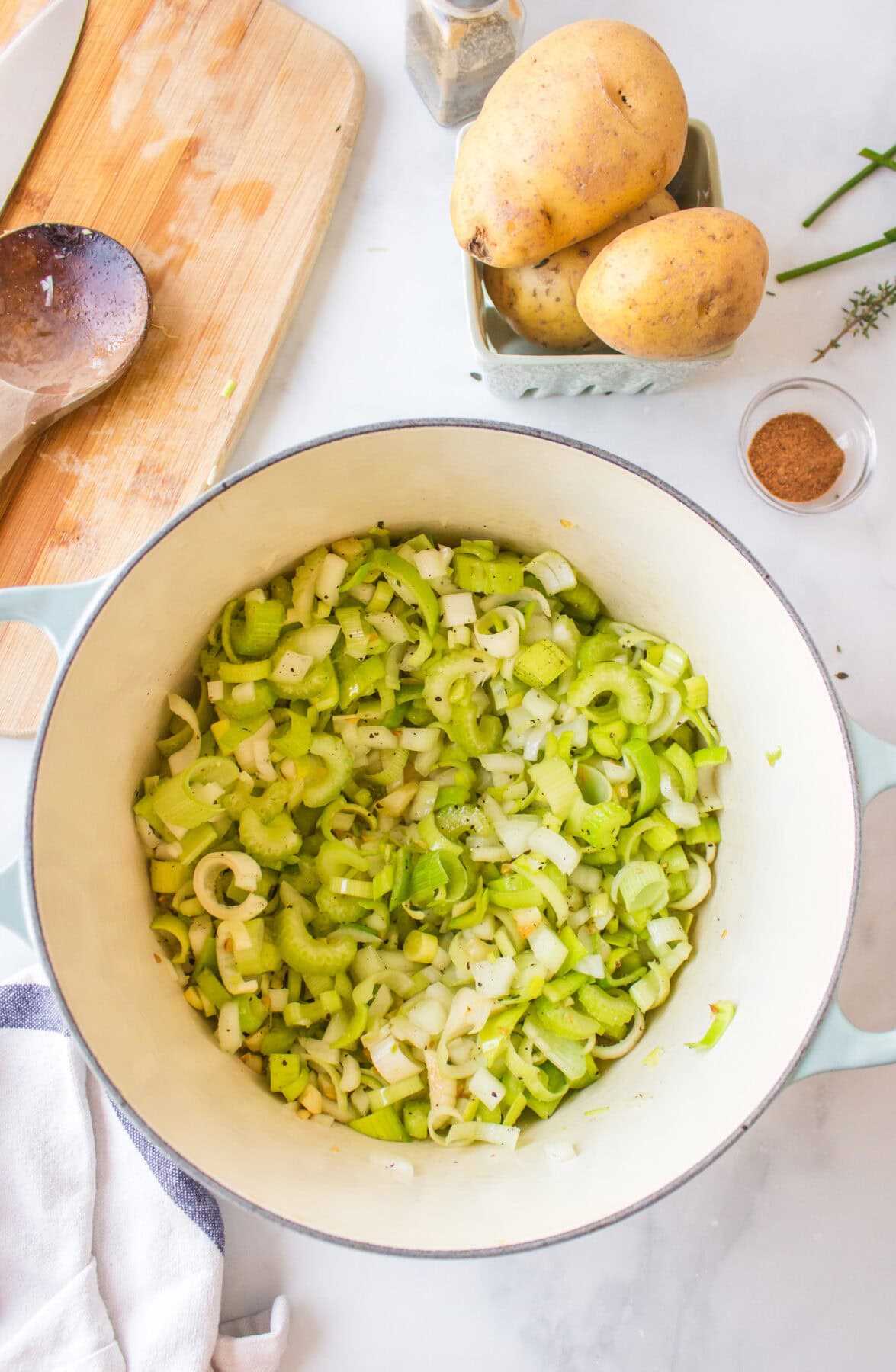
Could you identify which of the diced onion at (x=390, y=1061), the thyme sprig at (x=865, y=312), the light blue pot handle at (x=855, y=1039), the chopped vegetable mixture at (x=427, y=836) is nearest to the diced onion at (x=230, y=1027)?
the chopped vegetable mixture at (x=427, y=836)

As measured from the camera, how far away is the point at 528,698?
1.03m

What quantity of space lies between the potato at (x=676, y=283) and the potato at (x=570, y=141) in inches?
1.9

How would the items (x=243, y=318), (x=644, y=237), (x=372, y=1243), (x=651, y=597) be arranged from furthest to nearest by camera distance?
(x=243, y=318) → (x=651, y=597) → (x=644, y=237) → (x=372, y=1243)

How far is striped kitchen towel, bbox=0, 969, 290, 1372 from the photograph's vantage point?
104cm

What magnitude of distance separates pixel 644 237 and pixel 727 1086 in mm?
772

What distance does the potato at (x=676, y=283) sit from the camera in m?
0.89

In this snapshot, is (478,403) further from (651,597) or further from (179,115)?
(179,115)

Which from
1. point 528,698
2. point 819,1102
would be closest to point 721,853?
point 528,698

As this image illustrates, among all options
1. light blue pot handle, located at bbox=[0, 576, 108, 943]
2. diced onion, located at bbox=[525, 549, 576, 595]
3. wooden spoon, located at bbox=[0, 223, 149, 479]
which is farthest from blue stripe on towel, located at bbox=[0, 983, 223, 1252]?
diced onion, located at bbox=[525, 549, 576, 595]

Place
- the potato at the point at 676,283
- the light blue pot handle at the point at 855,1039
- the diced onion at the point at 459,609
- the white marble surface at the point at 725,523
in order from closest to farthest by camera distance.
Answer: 1. the light blue pot handle at the point at 855,1039
2. the potato at the point at 676,283
3. the diced onion at the point at 459,609
4. the white marble surface at the point at 725,523

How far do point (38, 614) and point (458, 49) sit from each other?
77 cm

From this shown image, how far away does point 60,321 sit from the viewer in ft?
3.64

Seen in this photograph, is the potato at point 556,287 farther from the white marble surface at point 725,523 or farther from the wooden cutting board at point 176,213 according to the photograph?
the wooden cutting board at point 176,213

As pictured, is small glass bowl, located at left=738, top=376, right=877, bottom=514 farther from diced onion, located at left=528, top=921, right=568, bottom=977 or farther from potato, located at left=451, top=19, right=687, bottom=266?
diced onion, located at left=528, top=921, right=568, bottom=977
